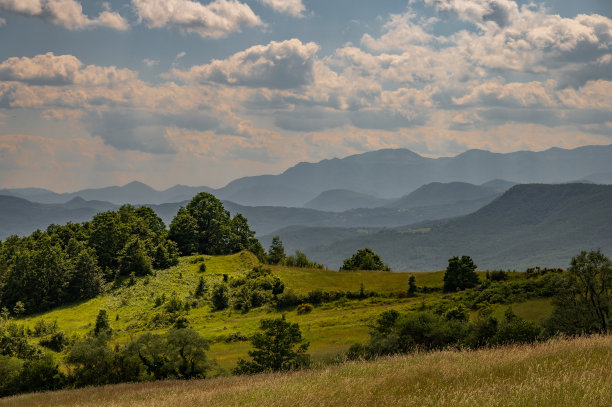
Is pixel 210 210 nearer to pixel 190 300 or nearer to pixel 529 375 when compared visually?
pixel 190 300

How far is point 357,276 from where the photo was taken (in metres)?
86.8

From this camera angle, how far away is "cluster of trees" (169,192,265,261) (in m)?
106

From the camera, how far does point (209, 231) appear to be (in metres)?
110

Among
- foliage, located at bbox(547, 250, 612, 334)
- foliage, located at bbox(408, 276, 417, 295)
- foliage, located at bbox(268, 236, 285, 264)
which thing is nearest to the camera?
foliage, located at bbox(547, 250, 612, 334)

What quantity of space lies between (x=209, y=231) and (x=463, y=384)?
4025 inches

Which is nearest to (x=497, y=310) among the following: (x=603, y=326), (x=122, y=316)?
(x=603, y=326)

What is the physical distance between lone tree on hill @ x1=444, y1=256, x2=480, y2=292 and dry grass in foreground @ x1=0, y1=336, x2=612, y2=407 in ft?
190

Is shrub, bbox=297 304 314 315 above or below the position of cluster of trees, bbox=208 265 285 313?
below

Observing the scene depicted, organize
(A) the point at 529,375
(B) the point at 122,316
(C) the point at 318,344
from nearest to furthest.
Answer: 1. (A) the point at 529,375
2. (C) the point at 318,344
3. (B) the point at 122,316

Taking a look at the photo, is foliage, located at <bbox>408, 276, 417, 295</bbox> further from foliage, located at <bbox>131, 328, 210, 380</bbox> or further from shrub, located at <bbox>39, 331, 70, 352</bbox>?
shrub, located at <bbox>39, 331, 70, 352</bbox>

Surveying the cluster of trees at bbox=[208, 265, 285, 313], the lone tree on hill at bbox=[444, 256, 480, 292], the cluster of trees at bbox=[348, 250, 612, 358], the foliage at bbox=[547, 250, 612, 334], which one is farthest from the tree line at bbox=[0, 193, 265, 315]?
the foliage at bbox=[547, 250, 612, 334]

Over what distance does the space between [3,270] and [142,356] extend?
72747 mm

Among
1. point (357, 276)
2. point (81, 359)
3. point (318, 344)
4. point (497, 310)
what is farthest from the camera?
point (357, 276)

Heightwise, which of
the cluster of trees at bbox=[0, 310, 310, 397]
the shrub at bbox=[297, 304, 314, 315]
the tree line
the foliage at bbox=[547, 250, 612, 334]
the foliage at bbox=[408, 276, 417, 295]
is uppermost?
the tree line
